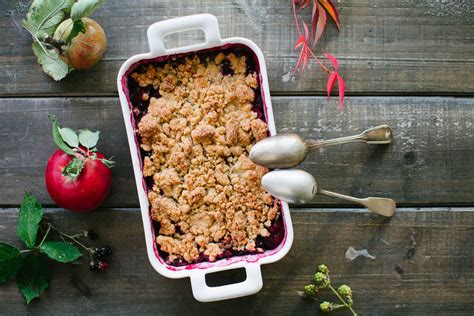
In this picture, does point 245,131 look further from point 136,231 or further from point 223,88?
point 136,231

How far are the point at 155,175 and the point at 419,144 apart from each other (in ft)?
2.17

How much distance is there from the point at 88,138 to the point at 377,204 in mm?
704

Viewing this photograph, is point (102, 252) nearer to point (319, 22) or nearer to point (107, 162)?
point (107, 162)

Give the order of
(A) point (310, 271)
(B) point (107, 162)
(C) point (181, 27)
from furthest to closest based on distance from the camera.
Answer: (A) point (310, 271) < (B) point (107, 162) < (C) point (181, 27)

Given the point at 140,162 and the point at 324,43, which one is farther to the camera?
the point at 324,43

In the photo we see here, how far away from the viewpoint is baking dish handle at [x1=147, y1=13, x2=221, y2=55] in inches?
49.1

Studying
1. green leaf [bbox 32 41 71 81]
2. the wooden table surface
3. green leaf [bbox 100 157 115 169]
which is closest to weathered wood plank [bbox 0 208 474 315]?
the wooden table surface

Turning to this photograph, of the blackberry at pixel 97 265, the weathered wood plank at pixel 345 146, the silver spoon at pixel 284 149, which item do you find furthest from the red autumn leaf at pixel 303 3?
the blackberry at pixel 97 265

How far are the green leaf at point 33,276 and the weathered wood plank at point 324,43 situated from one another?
411 mm

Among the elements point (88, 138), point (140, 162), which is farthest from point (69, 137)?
point (140, 162)

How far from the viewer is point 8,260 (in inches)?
55.2

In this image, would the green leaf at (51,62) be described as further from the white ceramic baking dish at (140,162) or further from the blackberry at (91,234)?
the blackberry at (91,234)

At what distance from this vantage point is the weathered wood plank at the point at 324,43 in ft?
4.68

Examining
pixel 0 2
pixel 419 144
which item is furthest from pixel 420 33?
pixel 0 2
